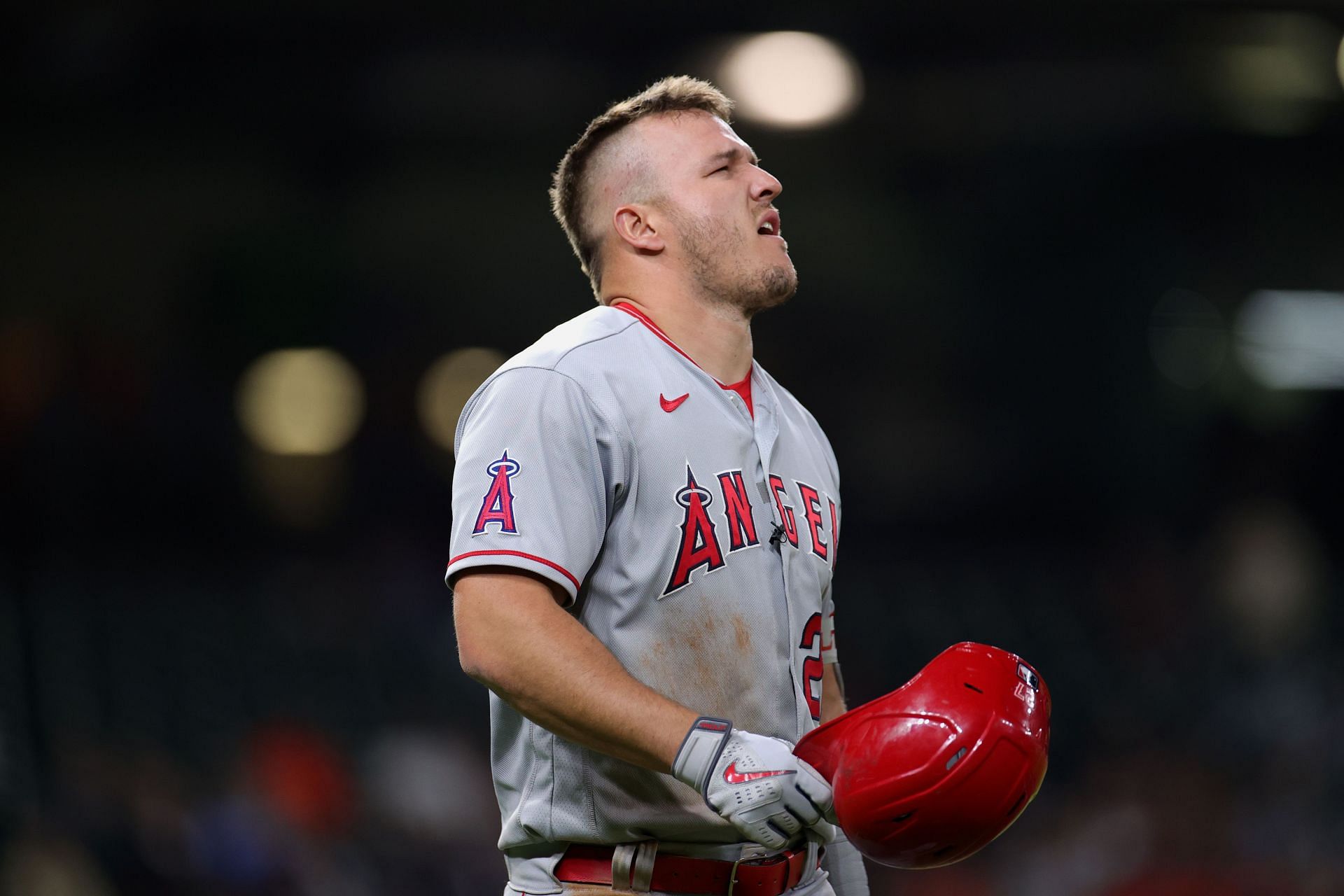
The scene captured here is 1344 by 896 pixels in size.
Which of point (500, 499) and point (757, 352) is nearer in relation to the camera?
point (500, 499)

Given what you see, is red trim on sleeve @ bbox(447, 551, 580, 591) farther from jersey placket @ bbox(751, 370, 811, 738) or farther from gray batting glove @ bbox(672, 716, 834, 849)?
jersey placket @ bbox(751, 370, 811, 738)

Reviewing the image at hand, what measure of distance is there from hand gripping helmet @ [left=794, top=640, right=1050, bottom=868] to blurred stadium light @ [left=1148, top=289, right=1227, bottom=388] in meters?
7.35

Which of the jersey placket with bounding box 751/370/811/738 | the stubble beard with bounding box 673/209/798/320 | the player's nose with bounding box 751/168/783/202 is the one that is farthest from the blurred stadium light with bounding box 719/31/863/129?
the jersey placket with bounding box 751/370/811/738

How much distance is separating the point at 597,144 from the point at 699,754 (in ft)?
4.41

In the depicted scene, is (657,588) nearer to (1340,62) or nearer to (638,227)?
(638,227)

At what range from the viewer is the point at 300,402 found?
861 centimetres

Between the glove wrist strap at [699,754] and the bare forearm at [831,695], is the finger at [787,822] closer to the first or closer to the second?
the glove wrist strap at [699,754]

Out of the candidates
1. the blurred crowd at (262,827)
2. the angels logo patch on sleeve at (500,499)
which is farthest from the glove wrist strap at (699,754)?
the blurred crowd at (262,827)

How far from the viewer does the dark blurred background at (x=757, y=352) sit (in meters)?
6.92

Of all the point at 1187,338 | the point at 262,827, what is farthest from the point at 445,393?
the point at 1187,338

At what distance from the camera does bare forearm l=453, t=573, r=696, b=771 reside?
5.81 ft

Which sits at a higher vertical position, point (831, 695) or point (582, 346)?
point (582, 346)

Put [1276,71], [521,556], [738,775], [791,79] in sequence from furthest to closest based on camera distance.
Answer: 1. [1276,71]
2. [791,79]
3. [521,556]
4. [738,775]

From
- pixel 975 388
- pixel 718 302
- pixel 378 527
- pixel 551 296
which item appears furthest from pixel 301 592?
pixel 718 302
